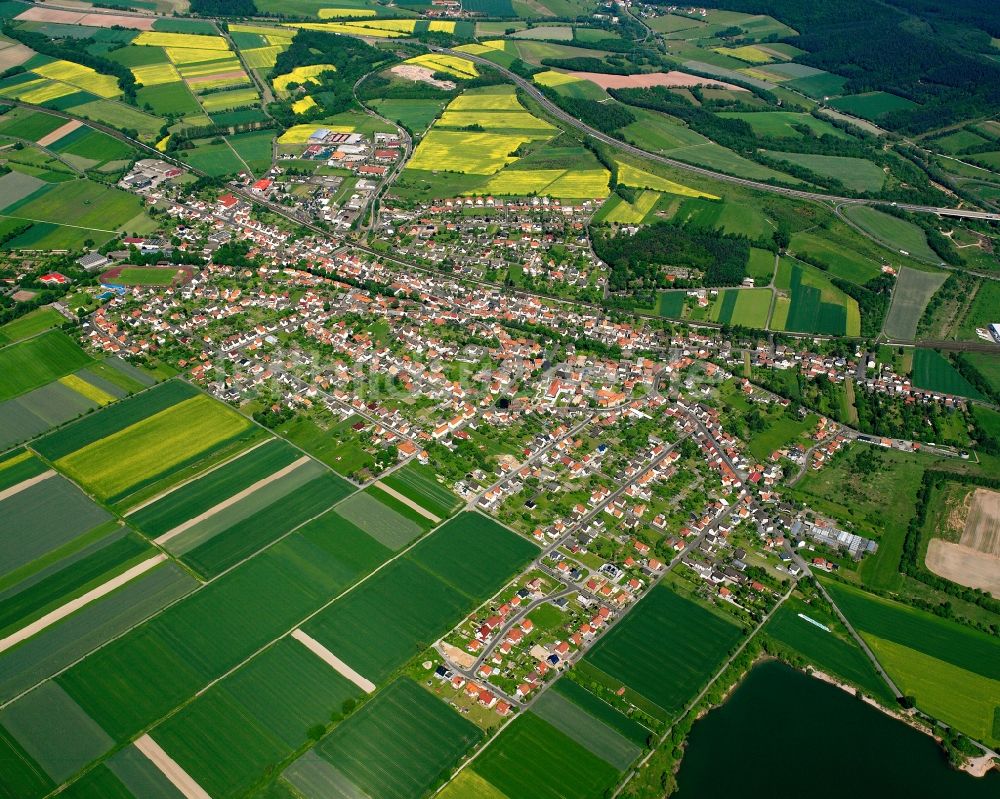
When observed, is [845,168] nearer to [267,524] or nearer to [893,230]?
[893,230]

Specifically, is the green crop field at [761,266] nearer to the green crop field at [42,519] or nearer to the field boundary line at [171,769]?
the green crop field at [42,519]

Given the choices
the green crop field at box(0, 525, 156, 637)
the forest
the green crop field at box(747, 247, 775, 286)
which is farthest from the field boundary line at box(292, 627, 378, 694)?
the green crop field at box(747, 247, 775, 286)

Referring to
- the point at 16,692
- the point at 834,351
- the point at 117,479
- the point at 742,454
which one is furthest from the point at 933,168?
the point at 16,692

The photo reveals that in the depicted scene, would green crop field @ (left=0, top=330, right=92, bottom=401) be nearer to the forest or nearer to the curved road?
the forest

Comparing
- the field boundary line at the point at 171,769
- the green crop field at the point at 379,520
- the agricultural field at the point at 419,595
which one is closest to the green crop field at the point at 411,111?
the green crop field at the point at 379,520

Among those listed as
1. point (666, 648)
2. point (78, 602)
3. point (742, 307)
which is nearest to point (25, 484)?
point (78, 602)

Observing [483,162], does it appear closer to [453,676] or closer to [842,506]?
[842,506]
